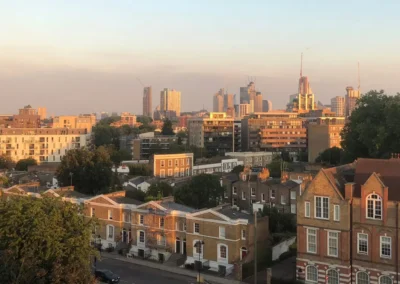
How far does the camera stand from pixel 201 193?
168 ft

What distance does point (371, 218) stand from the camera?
3119cm

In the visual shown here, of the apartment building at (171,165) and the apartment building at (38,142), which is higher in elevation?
the apartment building at (38,142)

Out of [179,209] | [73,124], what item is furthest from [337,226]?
[73,124]

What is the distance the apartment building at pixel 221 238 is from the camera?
1454 inches

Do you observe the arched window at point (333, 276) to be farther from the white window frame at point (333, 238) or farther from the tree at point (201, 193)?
the tree at point (201, 193)

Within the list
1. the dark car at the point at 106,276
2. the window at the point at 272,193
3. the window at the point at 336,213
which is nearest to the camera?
the window at the point at 336,213

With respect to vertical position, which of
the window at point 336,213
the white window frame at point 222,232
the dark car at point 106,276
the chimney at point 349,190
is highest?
the chimney at point 349,190

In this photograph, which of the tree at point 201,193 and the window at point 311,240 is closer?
the window at point 311,240

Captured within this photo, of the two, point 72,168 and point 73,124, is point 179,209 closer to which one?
point 72,168

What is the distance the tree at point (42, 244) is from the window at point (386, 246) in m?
16.2

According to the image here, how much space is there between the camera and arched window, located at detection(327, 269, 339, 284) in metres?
32.2

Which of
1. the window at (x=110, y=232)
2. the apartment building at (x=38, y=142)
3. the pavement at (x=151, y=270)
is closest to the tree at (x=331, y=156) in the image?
the apartment building at (x=38, y=142)

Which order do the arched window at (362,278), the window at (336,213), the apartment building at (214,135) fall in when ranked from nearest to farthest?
the arched window at (362,278)
the window at (336,213)
the apartment building at (214,135)

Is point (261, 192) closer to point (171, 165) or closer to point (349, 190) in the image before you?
point (349, 190)
